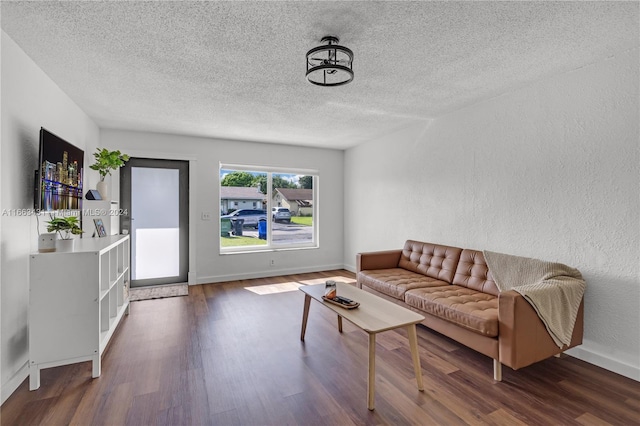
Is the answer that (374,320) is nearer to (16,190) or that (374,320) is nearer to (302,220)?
(16,190)

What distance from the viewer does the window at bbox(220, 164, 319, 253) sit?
17.8 ft

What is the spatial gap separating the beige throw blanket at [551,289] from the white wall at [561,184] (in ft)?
0.68

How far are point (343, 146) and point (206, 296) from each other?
3.54m

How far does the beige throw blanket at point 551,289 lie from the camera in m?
2.26

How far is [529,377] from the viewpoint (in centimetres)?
231

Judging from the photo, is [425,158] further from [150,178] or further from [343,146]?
[150,178]

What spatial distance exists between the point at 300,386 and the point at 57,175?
268 cm

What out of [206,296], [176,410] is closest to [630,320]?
[176,410]

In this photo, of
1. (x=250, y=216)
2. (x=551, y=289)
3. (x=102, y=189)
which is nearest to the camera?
(x=551, y=289)

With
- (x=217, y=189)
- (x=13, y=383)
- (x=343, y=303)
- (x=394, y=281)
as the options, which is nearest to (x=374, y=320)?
(x=343, y=303)

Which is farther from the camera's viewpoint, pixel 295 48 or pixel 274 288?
pixel 274 288

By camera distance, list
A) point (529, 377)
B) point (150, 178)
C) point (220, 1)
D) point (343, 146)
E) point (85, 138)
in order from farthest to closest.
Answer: point (343, 146)
point (150, 178)
point (85, 138)
point (529, 377)
point (220, 1)

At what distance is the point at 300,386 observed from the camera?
2.18 metres

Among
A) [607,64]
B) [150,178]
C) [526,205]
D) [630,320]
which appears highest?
[607,64]
